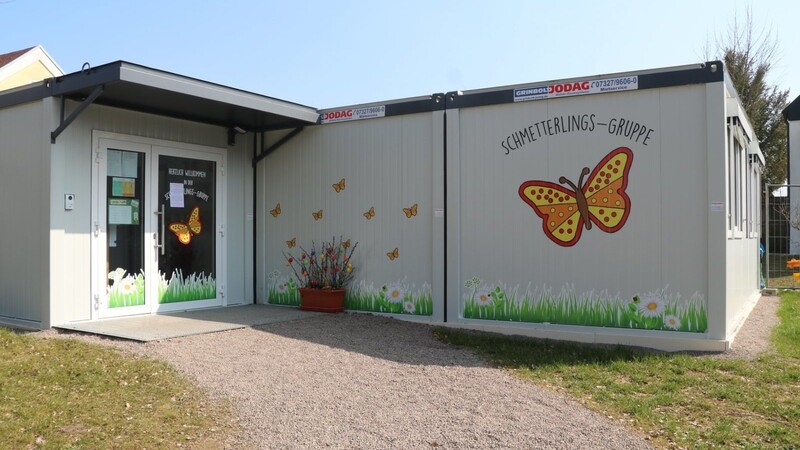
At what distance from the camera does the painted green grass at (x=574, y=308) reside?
7273 millimetres

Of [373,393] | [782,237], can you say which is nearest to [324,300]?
[373,393]

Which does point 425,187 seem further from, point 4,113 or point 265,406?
point 4,113

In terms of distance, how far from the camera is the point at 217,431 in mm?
4473

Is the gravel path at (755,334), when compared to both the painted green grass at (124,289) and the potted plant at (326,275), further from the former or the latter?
the painted green grass at (124,289)

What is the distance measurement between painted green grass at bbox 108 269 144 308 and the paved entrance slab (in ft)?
0.75

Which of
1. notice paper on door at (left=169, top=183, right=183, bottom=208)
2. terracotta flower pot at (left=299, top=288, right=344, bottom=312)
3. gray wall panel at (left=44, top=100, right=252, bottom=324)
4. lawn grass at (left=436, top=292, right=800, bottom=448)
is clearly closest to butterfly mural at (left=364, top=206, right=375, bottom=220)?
terracotta flower pot at (left=299, top=288, right=344, bottom=312)

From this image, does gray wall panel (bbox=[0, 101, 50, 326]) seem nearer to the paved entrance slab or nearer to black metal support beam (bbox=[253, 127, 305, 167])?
→ the paved entrance slab

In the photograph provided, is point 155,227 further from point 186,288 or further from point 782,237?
point 782,237

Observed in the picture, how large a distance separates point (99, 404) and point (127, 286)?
416 centimetres

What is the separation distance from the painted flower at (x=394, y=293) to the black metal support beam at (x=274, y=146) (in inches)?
111

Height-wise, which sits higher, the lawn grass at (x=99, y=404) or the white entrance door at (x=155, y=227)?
the white entrance door at (x=155, y=227)

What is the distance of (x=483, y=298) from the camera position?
841 centimetres

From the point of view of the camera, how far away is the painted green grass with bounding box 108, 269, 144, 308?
8.57 meters

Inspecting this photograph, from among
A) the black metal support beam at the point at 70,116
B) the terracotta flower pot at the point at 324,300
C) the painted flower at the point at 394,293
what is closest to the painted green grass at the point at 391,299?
the painted flower at the point at 394,293
